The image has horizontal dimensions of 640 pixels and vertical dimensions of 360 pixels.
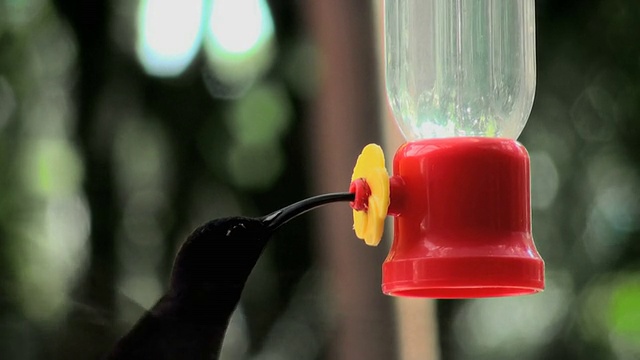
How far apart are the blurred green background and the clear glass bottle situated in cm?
43

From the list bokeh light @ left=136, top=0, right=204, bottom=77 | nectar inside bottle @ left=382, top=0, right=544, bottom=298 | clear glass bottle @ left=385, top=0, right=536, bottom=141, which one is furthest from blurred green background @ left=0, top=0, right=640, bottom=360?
nectar inside bottle @ left=382, top=0, right=544, bottom=298

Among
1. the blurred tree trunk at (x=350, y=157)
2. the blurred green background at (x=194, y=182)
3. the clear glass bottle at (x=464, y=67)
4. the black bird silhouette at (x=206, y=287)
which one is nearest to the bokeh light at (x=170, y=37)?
the blurred green background at (x=194, y=182)

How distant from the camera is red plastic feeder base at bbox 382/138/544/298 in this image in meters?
0.76

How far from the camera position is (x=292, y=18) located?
1590 mm

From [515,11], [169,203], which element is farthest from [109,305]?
[515,11]

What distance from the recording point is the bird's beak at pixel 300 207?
2.49 ft

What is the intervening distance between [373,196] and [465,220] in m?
0.09

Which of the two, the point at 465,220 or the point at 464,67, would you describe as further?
the point at 464,67

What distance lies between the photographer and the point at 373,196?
0.80m

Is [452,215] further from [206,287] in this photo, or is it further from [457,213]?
[206,287]

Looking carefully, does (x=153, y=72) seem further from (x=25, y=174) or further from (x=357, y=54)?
(x=357, y=54)

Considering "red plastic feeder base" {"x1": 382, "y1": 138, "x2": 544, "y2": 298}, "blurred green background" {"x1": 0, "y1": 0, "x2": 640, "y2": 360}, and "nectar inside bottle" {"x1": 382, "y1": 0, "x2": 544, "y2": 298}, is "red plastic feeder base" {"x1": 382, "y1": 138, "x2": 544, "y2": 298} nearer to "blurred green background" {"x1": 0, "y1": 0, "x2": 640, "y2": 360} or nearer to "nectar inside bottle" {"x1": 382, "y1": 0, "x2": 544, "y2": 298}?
"nectar inside bottle" {"x1": 382, "y1": 0, "x2": 544, "y2": 298}

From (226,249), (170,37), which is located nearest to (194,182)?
(170,37)

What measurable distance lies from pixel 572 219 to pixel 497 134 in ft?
2.23
